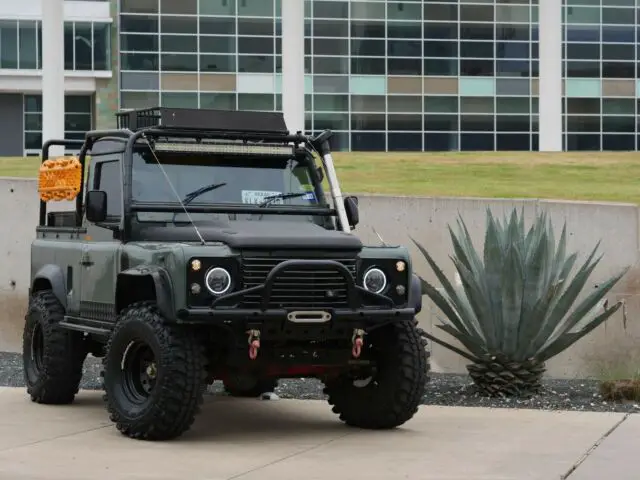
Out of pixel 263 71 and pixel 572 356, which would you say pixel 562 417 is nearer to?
pixel 572 356

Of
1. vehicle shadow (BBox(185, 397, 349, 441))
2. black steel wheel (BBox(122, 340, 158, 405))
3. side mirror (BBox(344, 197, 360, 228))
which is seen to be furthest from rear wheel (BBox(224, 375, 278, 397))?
black steel wheel (BBox(122, 340, 158, 405))

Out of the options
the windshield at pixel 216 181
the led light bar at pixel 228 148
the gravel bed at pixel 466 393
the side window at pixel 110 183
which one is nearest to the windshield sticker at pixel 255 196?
the windshield at pixel 216 181

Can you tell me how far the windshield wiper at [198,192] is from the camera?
10648 millimetres

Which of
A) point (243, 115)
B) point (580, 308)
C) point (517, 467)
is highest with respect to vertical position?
point (243, 115)

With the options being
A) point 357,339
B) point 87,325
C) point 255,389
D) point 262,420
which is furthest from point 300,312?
point 255,389

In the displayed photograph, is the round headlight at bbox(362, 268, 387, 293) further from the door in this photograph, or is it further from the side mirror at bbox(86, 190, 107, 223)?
the side mirror at bbox(86, 190, 107, 223)

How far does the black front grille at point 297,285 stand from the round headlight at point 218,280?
128mm

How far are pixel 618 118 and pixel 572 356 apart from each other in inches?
2161

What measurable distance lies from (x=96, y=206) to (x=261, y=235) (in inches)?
55.0

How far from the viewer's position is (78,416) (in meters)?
11.3

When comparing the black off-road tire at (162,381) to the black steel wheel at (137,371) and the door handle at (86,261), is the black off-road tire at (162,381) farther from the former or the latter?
the door handle at (86,261)

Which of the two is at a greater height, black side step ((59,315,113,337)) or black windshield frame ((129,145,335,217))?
black windshield frame ((129,145,335,217))

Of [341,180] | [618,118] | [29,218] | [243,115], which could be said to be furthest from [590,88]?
[243,115]

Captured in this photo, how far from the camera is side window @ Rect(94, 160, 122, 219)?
10812 mm
